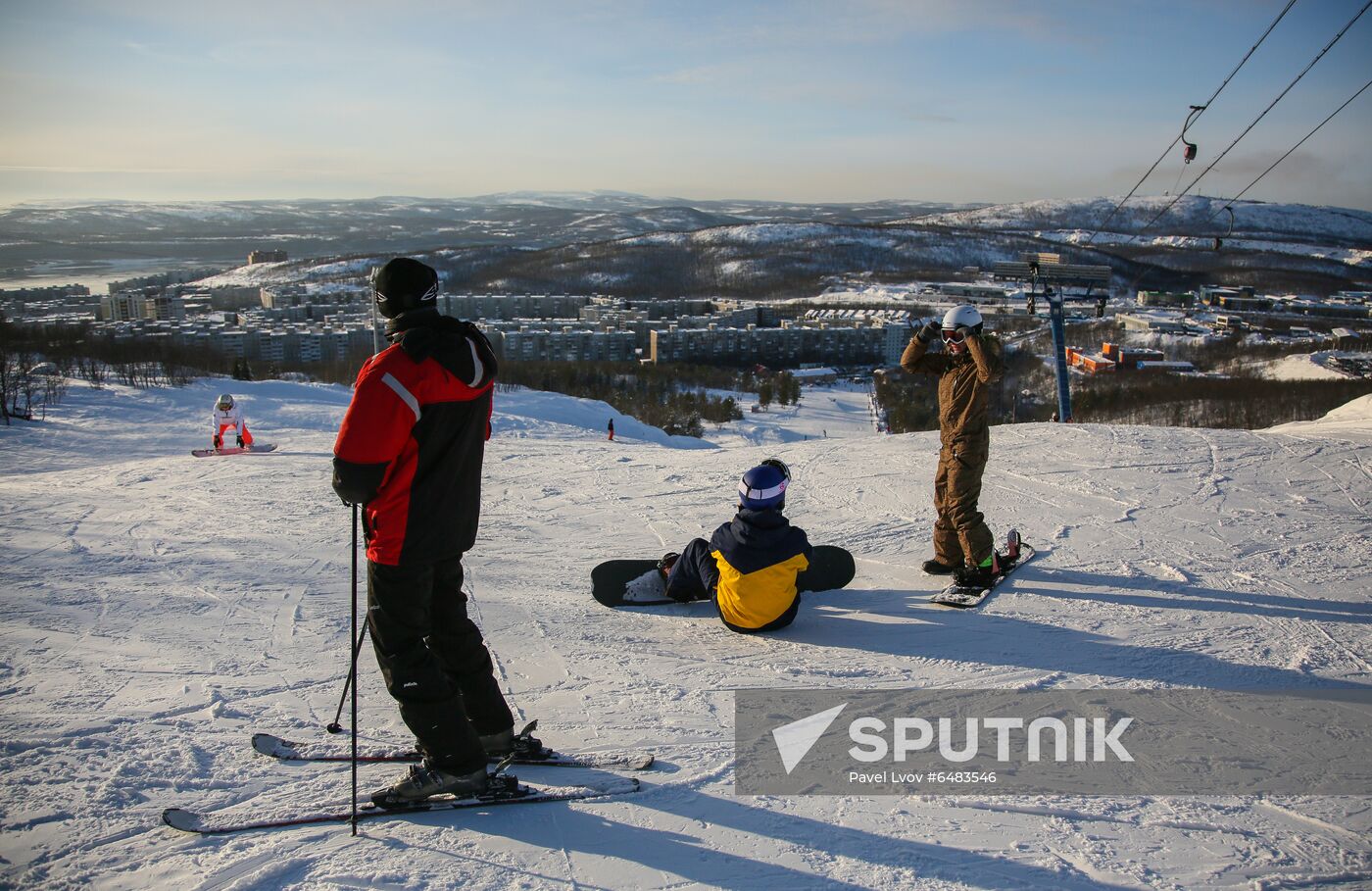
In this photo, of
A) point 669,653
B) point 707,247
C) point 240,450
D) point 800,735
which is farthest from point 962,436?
Answer: point 707,247

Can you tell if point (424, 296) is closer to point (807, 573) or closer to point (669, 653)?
point (669, 653)

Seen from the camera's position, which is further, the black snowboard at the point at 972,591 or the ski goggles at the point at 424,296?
the black snowboard at the point at 972,591

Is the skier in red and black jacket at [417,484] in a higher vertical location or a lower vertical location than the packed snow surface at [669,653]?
higher

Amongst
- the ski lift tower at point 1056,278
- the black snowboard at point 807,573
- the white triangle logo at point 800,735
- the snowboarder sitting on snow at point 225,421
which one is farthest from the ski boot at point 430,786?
the ski lift tower at point 1056,278

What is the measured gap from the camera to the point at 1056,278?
A: 13.7 metres

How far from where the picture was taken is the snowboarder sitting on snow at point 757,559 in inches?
138

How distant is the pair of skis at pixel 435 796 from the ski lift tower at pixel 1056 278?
40.3 feet

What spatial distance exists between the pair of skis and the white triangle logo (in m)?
0.45

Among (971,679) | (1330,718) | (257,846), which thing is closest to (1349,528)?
(1330,718)

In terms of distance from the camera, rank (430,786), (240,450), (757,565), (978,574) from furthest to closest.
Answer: (240,450)
(978,574)
(757,565)
(430,786)

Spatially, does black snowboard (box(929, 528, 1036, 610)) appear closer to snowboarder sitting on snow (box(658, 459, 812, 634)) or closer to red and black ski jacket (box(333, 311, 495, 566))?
snowboarder sitting on snow (box(658, 459, 812, 634))

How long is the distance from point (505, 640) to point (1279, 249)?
430ft

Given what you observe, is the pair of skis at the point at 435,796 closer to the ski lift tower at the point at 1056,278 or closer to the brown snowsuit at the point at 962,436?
the brown snowsuit at the point at 962,436

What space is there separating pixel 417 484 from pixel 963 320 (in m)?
2.93
